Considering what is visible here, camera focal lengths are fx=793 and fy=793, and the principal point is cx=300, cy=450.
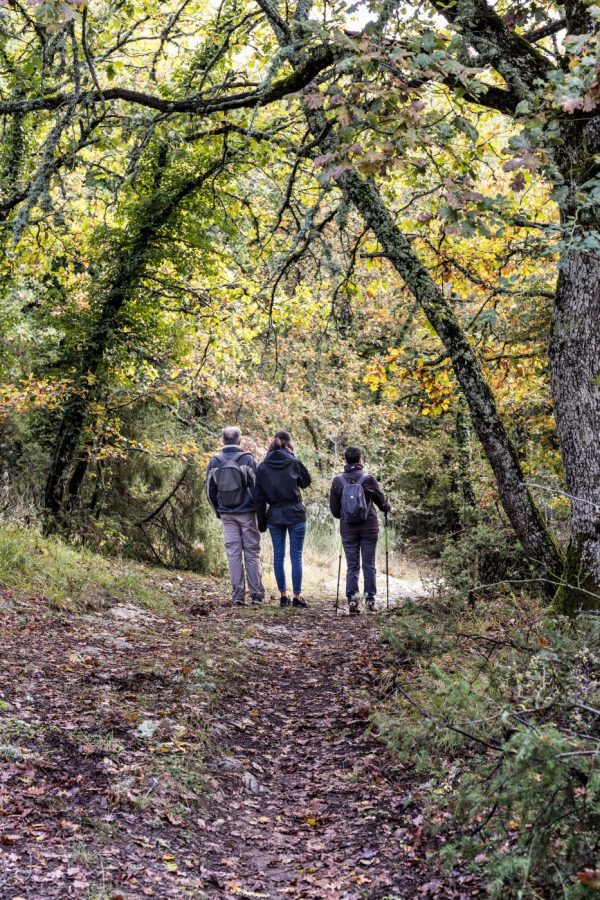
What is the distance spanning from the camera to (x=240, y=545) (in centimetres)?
1052

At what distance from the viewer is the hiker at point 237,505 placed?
10188mm

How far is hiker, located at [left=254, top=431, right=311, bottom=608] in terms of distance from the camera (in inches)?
405

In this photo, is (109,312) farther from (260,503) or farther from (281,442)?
(260,503)

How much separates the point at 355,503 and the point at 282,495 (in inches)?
38.3

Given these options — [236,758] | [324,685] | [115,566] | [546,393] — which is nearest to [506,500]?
[324,685]

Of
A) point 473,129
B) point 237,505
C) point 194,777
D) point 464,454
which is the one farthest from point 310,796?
point 464,454

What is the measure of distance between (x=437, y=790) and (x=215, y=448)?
10.4m

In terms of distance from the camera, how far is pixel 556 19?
274 inches

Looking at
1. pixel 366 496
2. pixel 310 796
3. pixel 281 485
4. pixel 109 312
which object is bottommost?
pixel 310 796

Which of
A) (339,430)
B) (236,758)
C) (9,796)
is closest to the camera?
(9,796)

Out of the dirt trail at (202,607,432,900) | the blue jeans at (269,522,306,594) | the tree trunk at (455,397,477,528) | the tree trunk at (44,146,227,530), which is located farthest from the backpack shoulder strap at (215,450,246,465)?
the dirt trail at (202,607,432,900)

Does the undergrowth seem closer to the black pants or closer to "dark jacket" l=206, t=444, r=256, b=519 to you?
the black pants

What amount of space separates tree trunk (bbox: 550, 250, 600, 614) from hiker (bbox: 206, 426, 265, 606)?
5244 millimetres

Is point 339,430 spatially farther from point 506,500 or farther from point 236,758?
point 236,758
